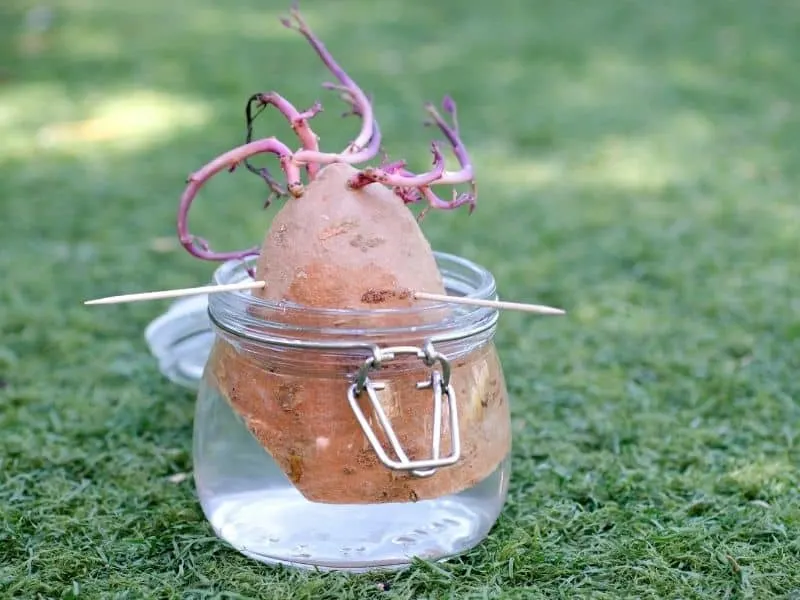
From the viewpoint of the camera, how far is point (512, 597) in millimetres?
1199

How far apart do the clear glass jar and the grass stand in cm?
5

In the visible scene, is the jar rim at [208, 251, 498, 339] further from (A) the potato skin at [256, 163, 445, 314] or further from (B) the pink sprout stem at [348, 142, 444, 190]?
(B) the pink sprout stem at [348, 142, 444, 190]

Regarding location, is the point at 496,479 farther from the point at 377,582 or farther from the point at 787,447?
the point at 787,447

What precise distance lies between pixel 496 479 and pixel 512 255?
50.4 inches

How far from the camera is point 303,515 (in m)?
1.33

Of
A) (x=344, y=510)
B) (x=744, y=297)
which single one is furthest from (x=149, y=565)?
(x=744, y=297)

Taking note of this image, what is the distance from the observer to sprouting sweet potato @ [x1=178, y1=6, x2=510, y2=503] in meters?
1.19

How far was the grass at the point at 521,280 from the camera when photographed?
51.4 inches

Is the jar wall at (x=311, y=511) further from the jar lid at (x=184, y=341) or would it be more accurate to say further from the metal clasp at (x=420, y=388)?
the jar lid at (x=184, y=341)

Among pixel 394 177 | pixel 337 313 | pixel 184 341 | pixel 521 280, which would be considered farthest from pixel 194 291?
pixel 521 280

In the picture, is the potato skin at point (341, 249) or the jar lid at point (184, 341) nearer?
the potato skin at point (341, 249)

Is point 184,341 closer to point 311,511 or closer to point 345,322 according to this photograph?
point 311,511

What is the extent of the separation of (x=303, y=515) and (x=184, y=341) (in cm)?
57

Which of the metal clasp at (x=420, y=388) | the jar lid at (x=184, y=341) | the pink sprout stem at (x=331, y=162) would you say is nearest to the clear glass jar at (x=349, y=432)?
the metal clasp at (x=420, y=388)
